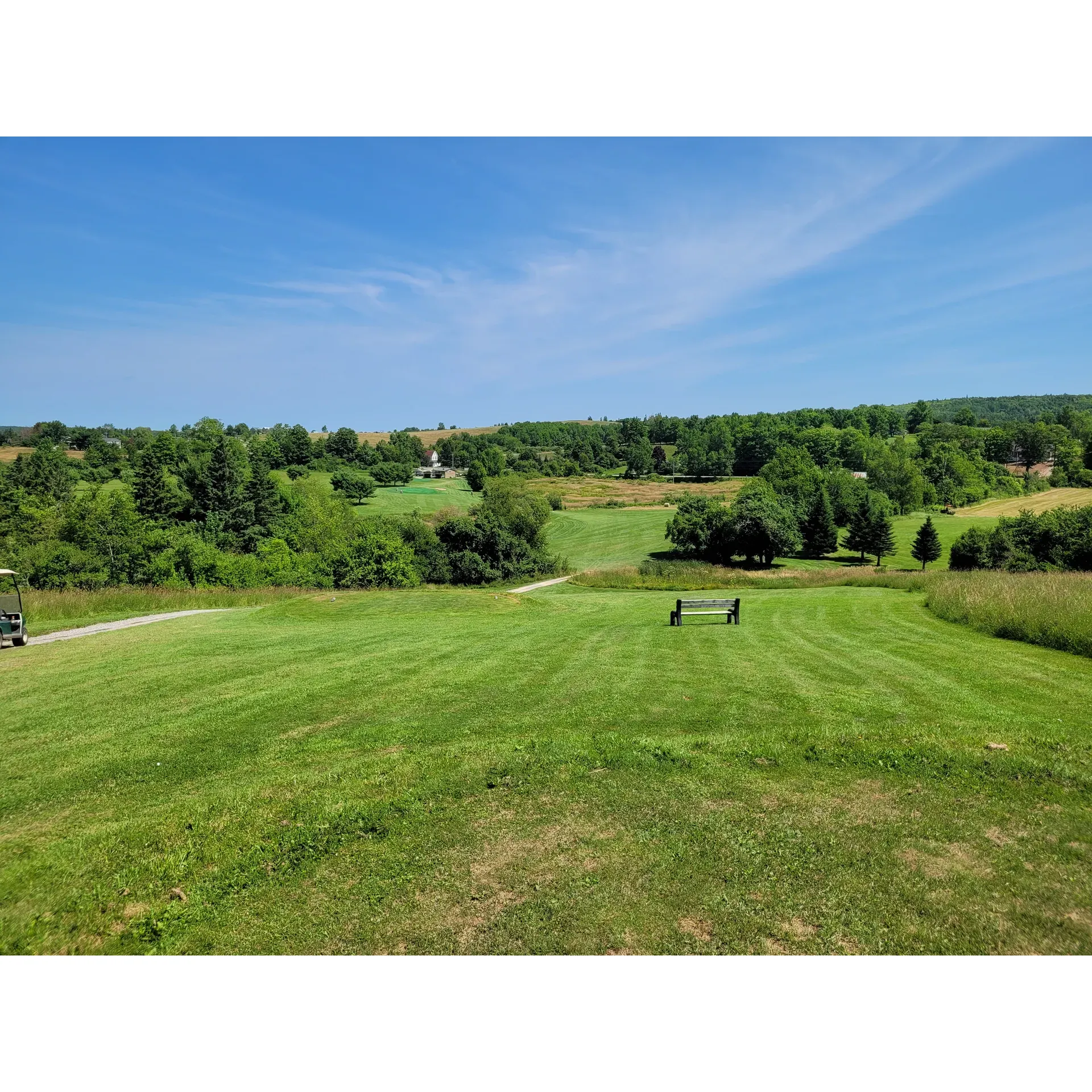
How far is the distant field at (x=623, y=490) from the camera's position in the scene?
98188 mm

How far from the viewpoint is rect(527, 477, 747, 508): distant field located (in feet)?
322

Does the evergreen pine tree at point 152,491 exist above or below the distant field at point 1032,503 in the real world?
above

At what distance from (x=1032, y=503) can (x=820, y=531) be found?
3917 centimetres

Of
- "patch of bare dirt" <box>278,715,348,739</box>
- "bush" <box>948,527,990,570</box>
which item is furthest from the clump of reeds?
"patch of bare dirt" <box>278,715,348,739</box>

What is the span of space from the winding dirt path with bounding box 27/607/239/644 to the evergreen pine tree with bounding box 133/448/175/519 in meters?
57.3

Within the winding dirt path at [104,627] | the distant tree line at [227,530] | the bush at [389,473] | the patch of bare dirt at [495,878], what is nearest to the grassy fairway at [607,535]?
the distant tree line at [227,530]

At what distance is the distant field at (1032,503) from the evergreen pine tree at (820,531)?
25605 millimetres

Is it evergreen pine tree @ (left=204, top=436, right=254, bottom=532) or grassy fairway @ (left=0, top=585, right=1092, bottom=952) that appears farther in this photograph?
evergreen pine tree @ (left=204, top=436, right=254, bottom=532)

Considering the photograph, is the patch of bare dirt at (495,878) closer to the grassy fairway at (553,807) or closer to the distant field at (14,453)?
the grassy fairway at (553,807)

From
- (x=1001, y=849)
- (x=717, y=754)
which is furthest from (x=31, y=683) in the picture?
(x=1001, y=849)

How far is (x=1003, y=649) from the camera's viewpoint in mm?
11078

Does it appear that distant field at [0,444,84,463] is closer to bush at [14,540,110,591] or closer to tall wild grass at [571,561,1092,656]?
bush at [14,540,110,591]

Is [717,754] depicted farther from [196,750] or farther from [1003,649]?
[1003,649]

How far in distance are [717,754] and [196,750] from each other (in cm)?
584
